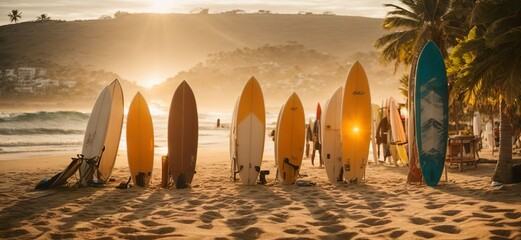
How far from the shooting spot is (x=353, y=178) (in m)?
8.55

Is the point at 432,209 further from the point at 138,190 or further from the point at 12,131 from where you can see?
the point at 12,131

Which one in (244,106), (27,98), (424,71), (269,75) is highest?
(269,75)

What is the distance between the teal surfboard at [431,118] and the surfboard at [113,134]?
5779 millimetres

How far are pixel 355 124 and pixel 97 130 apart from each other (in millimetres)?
4900

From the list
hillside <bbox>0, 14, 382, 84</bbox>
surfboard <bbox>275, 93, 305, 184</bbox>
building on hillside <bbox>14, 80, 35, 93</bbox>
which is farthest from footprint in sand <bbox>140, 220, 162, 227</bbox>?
hillside <bbox>0, 14, 382, 84</bbox>

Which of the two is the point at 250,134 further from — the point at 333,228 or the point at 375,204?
the point at 333,228

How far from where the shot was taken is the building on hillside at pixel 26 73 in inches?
3691

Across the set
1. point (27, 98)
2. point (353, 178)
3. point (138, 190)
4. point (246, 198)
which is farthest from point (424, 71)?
point (27, 98)

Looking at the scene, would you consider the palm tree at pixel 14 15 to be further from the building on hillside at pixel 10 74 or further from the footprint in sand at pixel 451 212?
the footprint in sand at pixel 451 212

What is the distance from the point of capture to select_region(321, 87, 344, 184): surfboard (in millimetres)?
8766

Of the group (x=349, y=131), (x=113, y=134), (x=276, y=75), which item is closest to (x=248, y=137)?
(x=349, y=131)

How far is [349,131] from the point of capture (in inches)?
344

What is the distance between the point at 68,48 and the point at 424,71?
369 feet

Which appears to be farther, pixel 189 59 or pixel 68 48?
pixel 189 59
